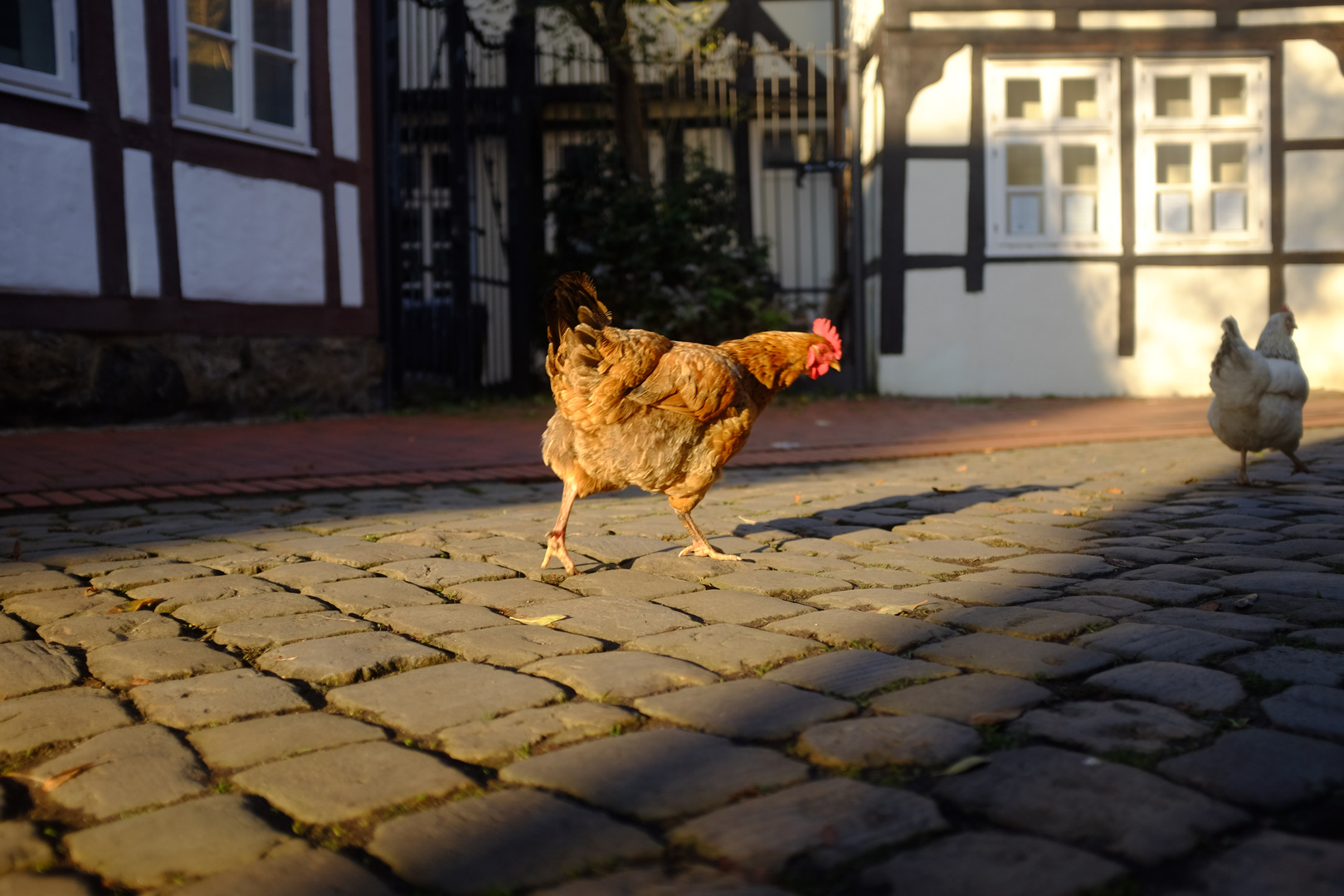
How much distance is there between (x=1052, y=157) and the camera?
1149 cm

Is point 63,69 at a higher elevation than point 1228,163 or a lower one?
higher

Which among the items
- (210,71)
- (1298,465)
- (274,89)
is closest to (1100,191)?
(1298,465)

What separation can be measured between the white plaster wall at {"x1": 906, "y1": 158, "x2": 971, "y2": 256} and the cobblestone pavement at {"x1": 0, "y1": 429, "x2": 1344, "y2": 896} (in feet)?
25.6

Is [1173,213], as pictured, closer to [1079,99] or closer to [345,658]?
[1079,99]

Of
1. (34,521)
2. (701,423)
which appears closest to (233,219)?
(34,521)

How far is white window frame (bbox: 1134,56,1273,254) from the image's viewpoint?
11.3 metres

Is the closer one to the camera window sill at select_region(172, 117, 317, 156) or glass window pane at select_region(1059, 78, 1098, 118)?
window sill at select_region(172, 117, 317, 156)

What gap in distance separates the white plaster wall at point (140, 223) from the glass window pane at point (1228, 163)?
9.89m

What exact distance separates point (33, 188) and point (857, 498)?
19.7 ft

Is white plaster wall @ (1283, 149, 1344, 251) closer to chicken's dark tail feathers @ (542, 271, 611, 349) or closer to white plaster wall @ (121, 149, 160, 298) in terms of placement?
chicken's dark tail feathers @ (542, 271, 611, 349)

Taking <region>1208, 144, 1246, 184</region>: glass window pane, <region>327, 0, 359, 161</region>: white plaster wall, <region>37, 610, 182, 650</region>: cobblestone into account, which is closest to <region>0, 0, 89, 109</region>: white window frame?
<region>327, 0, 359, 161</region>: white plaster wall

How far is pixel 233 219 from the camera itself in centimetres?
895

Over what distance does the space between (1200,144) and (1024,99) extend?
183 cm

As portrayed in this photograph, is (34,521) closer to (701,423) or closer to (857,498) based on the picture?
(701,423)
